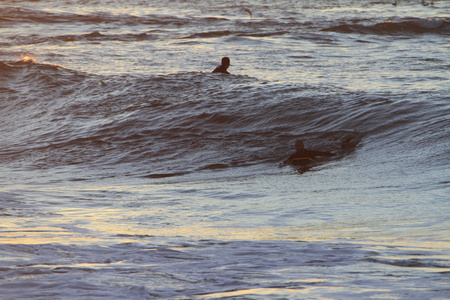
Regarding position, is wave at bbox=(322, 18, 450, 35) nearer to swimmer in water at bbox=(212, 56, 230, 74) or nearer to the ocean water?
the ocean water

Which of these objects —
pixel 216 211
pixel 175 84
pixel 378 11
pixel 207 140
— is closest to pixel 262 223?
pixel 216 211

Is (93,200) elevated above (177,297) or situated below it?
below

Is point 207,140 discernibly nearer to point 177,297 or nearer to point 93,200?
point 93,200

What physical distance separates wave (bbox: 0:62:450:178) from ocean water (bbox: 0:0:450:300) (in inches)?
2.4

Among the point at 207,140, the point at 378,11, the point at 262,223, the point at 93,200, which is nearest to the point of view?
the point at 262,223

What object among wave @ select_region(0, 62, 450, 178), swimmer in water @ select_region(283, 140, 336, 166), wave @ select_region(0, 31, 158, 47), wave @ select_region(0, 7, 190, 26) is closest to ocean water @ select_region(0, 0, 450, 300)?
wave @ select_region(0, 62, 450, 178)

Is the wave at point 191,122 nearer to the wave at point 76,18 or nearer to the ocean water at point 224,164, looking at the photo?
the ocean water at point 224,164

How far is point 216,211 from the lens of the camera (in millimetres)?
8539

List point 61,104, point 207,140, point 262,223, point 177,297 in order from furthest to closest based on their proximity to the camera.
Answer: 1. point 61,104
2. point 207,140
3. point 262,223
4. point 177,297

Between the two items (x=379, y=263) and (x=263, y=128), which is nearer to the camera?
(x=379, y=263)

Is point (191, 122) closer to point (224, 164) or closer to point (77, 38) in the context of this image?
point (224, 164)

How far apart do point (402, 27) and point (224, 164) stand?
22845mm

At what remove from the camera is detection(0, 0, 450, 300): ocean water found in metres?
5.43

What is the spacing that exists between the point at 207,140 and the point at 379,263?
9.31 meters
